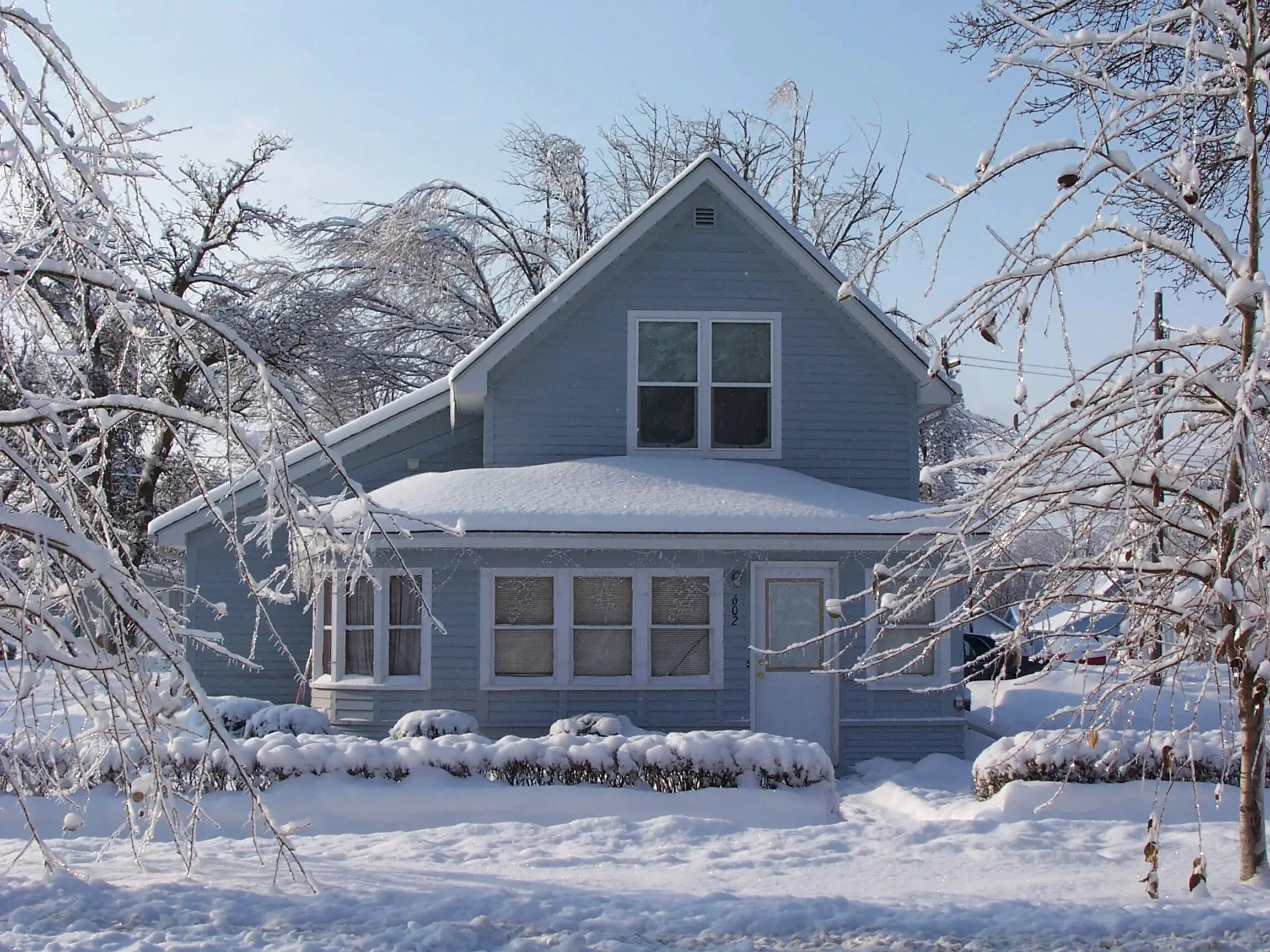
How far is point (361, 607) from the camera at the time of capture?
46.0 feet

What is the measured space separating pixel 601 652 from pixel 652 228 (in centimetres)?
525

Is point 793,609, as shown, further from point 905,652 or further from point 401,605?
point 401,605

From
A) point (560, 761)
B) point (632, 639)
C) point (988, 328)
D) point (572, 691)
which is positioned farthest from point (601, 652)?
point (988, 328)

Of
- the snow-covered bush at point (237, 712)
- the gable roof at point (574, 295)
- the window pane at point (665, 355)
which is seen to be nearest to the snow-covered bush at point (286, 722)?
the snow-covered bush at point (237, 712)

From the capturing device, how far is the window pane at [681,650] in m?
13.8

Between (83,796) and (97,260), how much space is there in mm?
7625

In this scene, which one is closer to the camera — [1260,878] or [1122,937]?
[1122,937]

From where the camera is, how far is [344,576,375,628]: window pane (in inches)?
549

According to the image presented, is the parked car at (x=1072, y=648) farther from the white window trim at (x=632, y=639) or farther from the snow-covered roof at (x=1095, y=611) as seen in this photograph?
the white window trim at (x=632, y=639)

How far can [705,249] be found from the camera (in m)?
15.3

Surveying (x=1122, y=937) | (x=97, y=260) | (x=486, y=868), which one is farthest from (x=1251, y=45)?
(x=486, y=868)

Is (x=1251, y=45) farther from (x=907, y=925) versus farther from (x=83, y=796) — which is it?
(x=83, y=796)

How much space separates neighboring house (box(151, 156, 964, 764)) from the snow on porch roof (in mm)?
35

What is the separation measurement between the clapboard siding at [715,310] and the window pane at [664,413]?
0.31 metres
